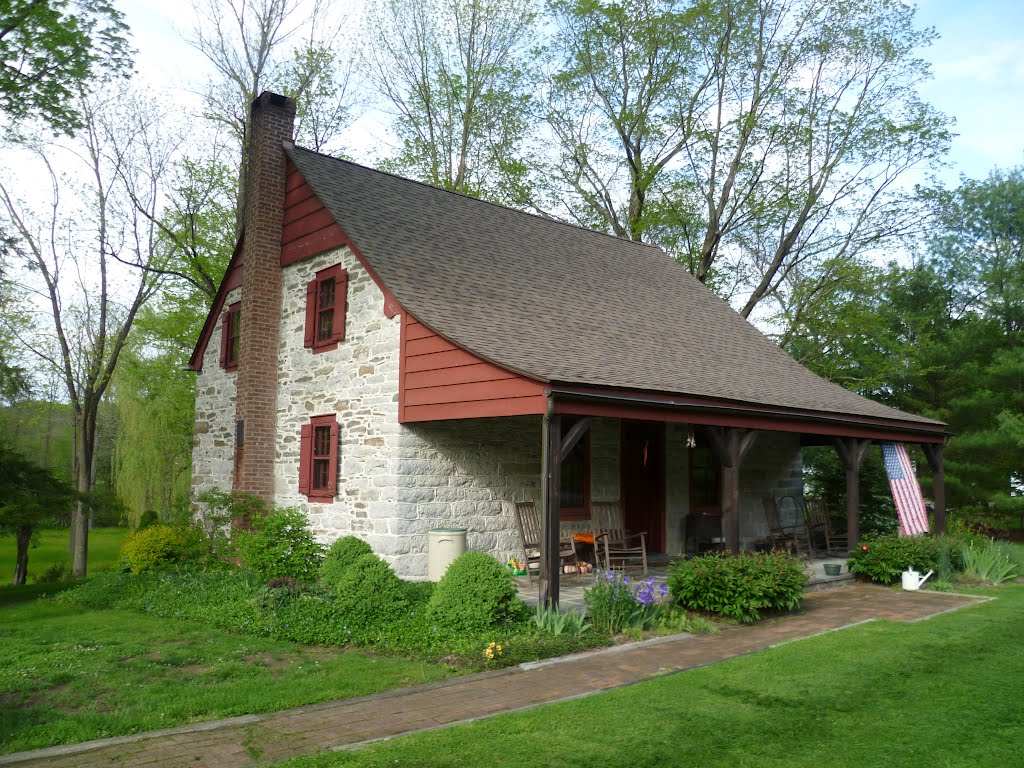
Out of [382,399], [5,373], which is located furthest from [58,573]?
[382,399]

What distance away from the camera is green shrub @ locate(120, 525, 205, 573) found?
11492 mm

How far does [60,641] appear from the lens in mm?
7742

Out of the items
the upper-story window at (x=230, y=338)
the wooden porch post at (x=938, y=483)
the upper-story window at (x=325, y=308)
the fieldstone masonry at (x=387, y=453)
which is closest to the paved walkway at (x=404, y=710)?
the fieldstone masonry at (x=387, y=453)

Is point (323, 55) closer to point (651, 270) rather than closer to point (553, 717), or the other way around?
point (651, 270)

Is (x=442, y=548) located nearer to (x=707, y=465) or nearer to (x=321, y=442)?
(x=321, y=442)

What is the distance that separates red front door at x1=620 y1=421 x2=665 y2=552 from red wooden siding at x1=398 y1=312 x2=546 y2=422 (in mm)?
4798

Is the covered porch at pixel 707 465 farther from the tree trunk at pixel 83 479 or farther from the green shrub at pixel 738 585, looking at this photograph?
the tree trunk at pixel 83 479

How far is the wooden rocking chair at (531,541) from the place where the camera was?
1065cm

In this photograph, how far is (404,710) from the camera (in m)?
5.52

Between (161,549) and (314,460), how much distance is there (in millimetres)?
2451

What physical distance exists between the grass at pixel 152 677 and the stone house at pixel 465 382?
2.56m

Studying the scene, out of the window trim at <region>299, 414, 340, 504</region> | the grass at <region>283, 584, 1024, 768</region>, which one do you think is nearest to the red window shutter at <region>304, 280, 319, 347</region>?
the window trim at <region>299, 414, 340, 504</region>

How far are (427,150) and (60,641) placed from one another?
1956 centimetres

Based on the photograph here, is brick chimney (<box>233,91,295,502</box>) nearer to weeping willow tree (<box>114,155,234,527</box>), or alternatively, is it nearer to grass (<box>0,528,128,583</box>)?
weeping willow tree (<box>114,155,234,527</box>)
